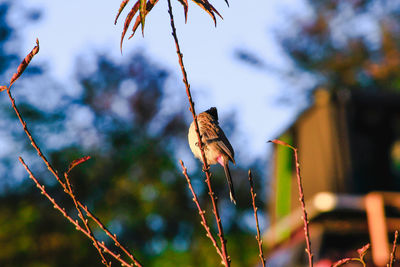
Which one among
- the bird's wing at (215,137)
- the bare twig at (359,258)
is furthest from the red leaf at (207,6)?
the bird's wing at (215,137)

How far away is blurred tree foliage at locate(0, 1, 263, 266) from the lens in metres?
20.3

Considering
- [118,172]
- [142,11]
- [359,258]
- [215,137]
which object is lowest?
[359,258]

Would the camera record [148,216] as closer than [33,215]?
No

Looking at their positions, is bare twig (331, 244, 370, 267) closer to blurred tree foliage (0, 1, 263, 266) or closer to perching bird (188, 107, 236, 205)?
perching bird (188, 107, 236, 205)

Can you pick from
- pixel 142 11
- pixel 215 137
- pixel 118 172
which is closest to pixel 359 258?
pixel 142 11

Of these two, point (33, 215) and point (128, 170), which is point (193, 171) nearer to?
point (128, 170)

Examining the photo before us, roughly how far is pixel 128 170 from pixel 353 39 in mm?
12964

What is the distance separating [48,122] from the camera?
71.8ft

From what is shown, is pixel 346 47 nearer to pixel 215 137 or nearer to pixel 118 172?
pixel 118 172

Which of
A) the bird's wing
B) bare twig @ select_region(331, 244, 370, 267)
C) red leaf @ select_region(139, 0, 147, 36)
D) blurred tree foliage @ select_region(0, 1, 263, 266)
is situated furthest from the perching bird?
blurred tree foliage @ select_region(0, 1, 263, 266)

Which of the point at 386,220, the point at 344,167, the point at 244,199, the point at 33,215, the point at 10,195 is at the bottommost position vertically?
the point at 386,220

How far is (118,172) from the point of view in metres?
23.9

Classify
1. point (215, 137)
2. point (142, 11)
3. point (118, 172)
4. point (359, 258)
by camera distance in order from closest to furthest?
point (142, 11) → point (359, 258) → point (215, 137) → point (118, 172)

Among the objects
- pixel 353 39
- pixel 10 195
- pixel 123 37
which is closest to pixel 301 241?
pixel 123 37
